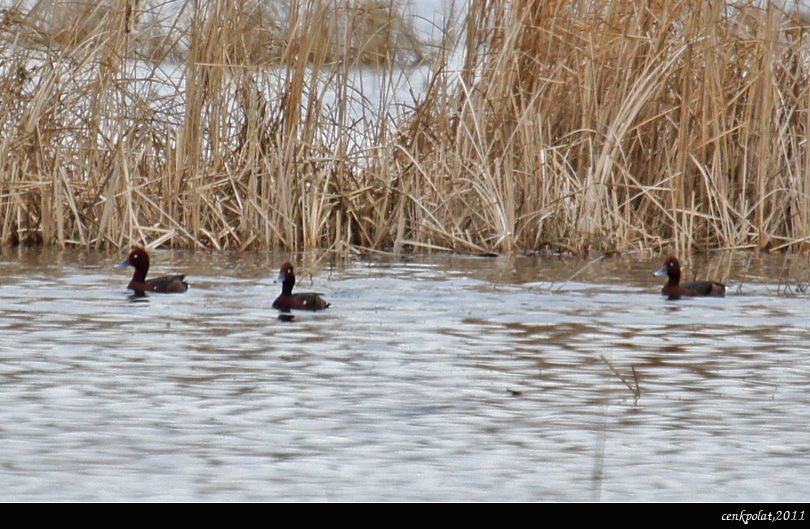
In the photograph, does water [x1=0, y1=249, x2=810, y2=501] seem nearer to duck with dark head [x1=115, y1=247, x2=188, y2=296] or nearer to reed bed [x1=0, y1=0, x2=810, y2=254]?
duck with dark head [x1=115, y1=247, x2=188, y2=296]

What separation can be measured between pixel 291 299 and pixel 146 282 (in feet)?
4.96

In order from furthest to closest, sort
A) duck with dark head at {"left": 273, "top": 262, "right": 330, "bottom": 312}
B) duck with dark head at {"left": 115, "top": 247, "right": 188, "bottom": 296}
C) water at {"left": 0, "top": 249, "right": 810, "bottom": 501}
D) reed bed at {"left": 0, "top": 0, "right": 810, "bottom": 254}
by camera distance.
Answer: reed bed at {"left": 0, "top": 0, "right": 810, "bottom": 254} < duck with dark head at {"left": 115, "top": 247, "right": 188, "bottom": 296} < duck with dark head at {"left": 273, "top": 262, "right": 330, "bottom": 312} < water at {"left": 0, "top": 249, "right": 810, "bottom": 501}

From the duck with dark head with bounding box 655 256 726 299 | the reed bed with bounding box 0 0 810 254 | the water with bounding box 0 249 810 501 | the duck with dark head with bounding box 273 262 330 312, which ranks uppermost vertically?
the reed bed with bounding box 0 0 810 254

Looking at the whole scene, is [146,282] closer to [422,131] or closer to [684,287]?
[422,131]

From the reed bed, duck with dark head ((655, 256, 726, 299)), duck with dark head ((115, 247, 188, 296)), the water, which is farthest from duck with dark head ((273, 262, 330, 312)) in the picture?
the reed bed

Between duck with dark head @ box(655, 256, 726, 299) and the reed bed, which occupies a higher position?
the reed bed

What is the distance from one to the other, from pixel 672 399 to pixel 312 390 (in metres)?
1.66

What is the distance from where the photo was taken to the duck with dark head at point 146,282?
12039 mm

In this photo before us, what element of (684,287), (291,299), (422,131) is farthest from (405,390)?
(422,131)

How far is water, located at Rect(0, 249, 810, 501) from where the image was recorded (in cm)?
619

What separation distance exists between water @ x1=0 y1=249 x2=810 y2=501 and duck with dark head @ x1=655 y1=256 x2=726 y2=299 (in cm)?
10

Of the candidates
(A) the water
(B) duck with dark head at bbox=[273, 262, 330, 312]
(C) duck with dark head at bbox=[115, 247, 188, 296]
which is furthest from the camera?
(C) duck with dark head at bbox=[115, 247, 188, 296]

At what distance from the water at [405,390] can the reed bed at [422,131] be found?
1.63 m
